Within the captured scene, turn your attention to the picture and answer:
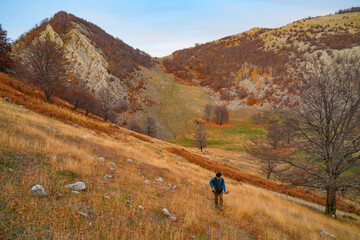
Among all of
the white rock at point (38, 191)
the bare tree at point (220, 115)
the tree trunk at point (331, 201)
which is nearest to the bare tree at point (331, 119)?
the tree trunk at point (331, 201)

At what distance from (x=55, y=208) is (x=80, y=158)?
3.96 meters

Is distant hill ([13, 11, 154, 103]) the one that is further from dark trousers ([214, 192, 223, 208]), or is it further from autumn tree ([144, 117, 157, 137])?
dark trousers ([214, 192, 223, 208])

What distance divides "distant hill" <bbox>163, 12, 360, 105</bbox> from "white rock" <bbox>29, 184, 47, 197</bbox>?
6996cm

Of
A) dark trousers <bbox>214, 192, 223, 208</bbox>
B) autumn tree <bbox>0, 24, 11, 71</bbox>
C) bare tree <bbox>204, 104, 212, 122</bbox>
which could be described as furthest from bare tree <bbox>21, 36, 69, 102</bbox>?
bare tree <bbox>204, 104, 212, 122</bbox>

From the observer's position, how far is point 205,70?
113688 mm

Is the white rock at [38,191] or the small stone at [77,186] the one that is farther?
the small stone at [77,186]

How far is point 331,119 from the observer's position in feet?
32.0

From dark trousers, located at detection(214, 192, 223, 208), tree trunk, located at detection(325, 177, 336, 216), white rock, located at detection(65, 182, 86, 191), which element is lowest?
tree trunk, located at detection(325, 177, 336, 216)

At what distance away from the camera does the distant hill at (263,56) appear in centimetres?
7556

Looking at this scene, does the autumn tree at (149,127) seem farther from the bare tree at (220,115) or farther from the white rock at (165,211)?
the white rock at (165,211)

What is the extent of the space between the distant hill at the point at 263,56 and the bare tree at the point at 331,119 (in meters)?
58.5

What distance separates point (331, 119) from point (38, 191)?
13.4 m

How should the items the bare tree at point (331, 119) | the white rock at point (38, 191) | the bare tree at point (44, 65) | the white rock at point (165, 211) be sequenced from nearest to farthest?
the white rock at point (38, 191)
the white rock at point (165, 211)
the bare tree at point (331, 119)
the bare tree at point (44, 65)

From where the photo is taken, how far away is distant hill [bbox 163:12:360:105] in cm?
7556
